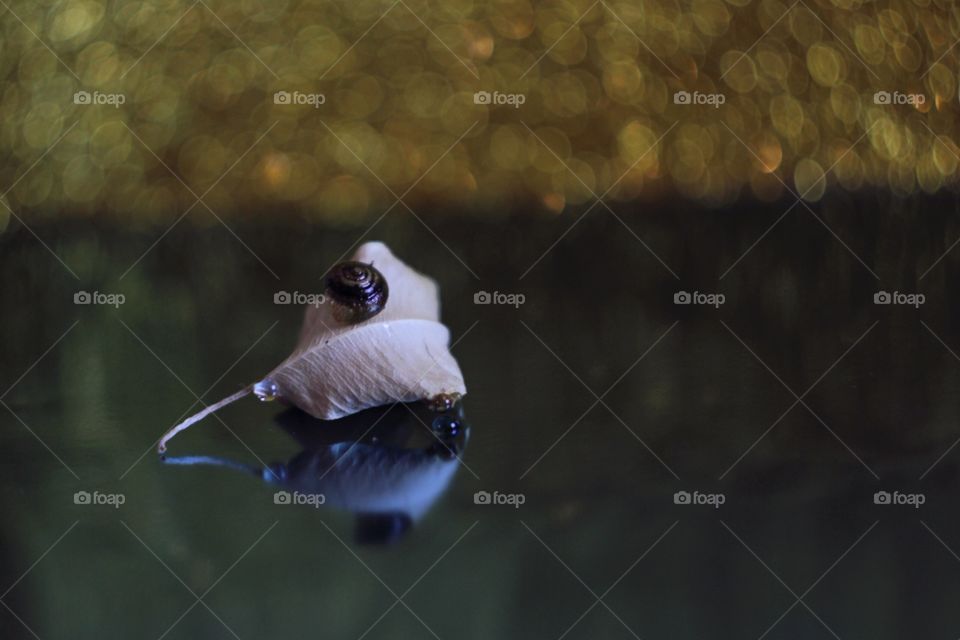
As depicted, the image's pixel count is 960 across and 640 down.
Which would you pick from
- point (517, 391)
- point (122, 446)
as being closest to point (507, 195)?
point (517, 391)

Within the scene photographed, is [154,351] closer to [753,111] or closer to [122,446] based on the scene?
[122,446]

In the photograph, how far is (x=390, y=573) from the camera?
58 centimetres
